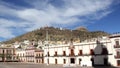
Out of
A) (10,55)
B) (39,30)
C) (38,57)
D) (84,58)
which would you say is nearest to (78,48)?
(84,58)

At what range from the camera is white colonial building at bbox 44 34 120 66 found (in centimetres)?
5827

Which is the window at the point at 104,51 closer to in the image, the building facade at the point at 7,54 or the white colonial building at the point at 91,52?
the white colonial building at the point at 91,52

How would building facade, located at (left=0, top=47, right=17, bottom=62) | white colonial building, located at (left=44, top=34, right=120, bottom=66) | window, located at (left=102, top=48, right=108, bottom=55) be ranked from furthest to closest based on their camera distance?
building facade, located at (left=0, top=47, right=17, bottom=62), window, located at (left=102, top=48, right=108, bottom=55), white colonial building, located at (left=44, top=34, right=120, bottom=66)

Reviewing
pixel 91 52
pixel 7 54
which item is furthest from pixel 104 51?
pixel 7 54

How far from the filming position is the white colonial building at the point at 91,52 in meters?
58.3

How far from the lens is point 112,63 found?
58.7 meters

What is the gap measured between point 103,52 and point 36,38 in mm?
95050

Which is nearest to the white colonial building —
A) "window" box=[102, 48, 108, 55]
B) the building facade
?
"window" box=[102, 48, 108, 55]

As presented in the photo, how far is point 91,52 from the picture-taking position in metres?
63.8

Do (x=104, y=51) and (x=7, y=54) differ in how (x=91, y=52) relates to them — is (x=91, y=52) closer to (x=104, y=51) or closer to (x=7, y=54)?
(x=104, y=51)

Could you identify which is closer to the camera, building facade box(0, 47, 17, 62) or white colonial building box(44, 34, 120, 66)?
white colonial building box(44, 34, 120, 66)

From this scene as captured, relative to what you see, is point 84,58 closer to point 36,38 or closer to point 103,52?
point 103,52

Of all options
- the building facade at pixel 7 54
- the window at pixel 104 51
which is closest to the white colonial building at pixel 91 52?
the window at pixel 104 51

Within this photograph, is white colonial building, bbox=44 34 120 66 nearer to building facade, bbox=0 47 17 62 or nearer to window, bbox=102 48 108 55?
window, bbox=102 48 108 55
